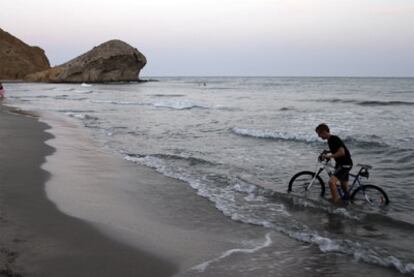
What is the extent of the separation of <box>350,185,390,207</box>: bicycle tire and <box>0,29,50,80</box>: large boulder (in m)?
133

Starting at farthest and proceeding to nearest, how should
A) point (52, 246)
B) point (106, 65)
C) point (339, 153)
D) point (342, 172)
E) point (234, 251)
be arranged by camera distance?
point (106, 65), point (342, 172), point (339, 153), point (234, 251), point (52, 246)

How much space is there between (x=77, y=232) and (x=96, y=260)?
1007 mm

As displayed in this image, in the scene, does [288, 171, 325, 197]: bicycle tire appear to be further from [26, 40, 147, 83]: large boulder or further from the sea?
[26, 40, 147, 83]: large boulder

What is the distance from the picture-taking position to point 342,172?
27.4 feet

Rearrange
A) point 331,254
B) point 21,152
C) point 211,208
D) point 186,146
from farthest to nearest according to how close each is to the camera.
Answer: point 186,146, point 21,152, point 211,208, point 331,254

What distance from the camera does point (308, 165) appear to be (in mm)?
12602

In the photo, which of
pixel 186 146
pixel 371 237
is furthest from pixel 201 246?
pixel 186 146

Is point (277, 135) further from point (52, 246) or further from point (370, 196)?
point (52, 246)

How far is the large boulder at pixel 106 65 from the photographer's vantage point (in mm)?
99875

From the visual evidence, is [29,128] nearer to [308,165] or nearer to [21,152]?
[21,152]

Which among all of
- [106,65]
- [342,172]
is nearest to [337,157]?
[342,172]

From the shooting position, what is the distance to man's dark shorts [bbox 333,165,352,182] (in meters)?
8.27

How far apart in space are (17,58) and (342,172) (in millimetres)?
142310

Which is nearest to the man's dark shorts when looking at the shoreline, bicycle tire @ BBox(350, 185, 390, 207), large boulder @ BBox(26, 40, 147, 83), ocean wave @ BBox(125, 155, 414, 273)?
bicycle tire @ BBox(350, 185, 390, 207)
